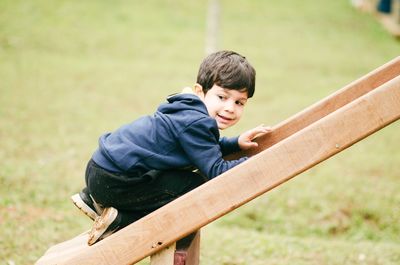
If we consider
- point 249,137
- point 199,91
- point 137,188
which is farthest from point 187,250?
point 199,91

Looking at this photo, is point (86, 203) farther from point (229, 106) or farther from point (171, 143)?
point (229, 106)

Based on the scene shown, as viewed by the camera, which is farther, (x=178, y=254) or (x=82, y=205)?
(x=82, y=205)

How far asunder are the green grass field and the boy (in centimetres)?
180

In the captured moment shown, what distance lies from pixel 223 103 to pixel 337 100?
0.74 m

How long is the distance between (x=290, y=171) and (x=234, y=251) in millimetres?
2797

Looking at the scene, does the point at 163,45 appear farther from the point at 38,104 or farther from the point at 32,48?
the point at 38,104

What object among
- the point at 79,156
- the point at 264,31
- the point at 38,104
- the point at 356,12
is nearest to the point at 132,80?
the point at 38,104

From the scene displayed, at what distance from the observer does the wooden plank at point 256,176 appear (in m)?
2.49

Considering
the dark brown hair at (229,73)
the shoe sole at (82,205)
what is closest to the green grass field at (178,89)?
the shoe sole at (82,205)

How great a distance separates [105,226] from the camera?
2988 mm

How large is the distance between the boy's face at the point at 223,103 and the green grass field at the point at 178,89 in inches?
81.6

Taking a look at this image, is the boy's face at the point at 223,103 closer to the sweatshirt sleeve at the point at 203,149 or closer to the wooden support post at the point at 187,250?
the sweatshirt sleeve at the point at 203,149

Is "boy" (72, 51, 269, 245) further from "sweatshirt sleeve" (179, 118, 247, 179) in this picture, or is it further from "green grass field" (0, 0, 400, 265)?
"green grass field" (0, 0, 400, 265)

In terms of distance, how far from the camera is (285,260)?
4.91 meters
